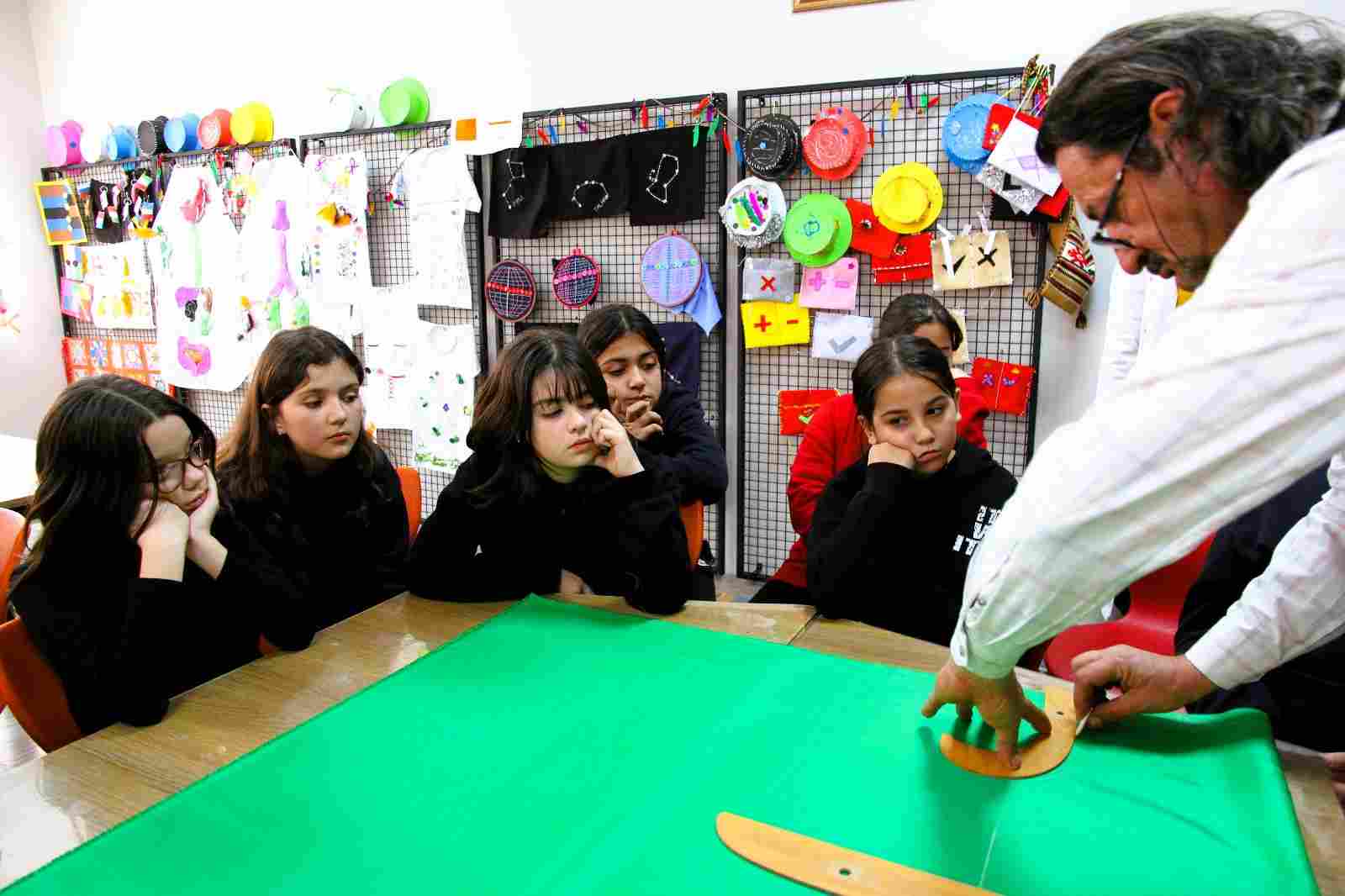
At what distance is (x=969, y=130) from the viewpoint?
→ 263 centimetres

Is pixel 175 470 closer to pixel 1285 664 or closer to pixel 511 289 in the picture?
pixel 1285 664

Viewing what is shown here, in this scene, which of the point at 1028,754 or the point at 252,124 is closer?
the point at 1028,754

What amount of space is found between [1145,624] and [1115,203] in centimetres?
136

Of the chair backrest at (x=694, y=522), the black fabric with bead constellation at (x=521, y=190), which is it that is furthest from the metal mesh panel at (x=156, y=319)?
the chair backrest at (x=694, y=522)

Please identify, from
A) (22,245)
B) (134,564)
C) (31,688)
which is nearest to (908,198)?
(134,564)

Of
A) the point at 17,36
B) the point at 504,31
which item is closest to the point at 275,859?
the point at 504,31

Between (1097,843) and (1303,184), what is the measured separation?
1.84 ft

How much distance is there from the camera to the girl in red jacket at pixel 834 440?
185 centimetres

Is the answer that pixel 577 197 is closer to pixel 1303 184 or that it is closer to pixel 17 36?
pixel 1303 184

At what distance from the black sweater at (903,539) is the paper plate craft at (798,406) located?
4.65ft

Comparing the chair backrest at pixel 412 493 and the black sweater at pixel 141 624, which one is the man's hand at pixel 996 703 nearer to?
the black sweater at pixel 141 624

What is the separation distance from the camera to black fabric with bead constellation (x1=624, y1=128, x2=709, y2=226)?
3041mm

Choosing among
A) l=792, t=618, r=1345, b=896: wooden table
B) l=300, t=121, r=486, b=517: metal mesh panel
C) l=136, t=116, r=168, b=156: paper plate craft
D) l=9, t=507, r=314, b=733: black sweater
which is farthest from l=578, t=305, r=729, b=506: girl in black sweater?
l=136, t=116, r=168, b=156: paper plate craft

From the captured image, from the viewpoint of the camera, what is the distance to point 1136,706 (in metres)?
0.91
